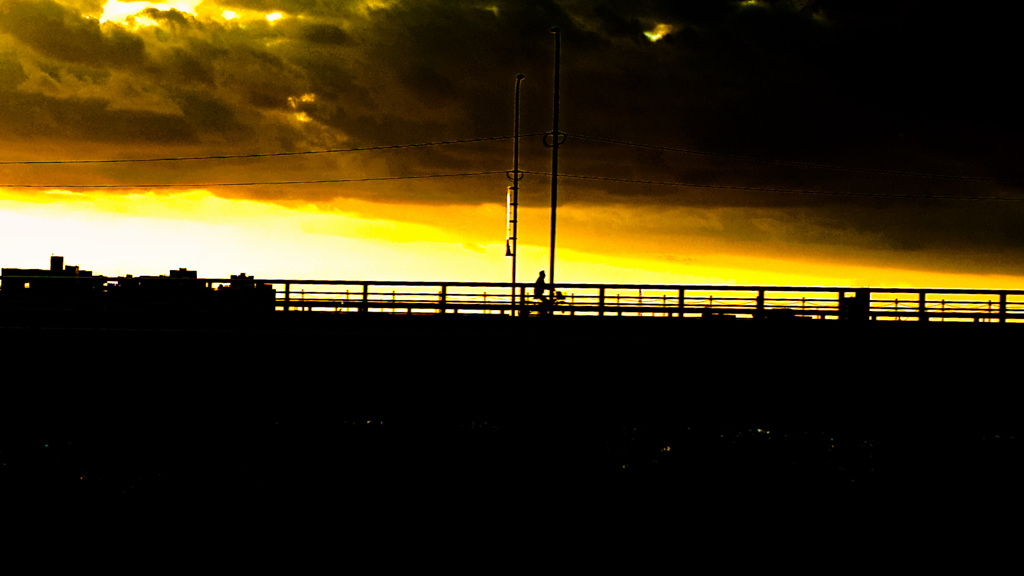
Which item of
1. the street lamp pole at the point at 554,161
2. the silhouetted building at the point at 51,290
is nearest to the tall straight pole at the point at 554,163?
the street lamp pole at the point at 554,161

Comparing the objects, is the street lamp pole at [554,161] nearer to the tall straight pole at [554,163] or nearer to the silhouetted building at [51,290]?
the tall straight pole at [554,163]

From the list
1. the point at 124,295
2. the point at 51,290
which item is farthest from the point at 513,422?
the point at 51,290

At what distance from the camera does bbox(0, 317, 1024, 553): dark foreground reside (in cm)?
1002

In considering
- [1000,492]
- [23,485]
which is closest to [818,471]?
[1000,492]

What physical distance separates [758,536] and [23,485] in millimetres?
7668

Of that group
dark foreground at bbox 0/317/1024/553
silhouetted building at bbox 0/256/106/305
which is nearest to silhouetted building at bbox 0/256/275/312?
silhouetted building at bbox 0/256/106/305

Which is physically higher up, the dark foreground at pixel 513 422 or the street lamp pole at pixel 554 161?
the street lamp pole at pixel 554 161

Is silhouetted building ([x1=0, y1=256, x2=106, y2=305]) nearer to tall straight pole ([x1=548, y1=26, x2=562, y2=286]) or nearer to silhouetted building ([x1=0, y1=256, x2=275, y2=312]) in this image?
silhouetted building ([x1=0, y1=256, x2=275, y2=312])

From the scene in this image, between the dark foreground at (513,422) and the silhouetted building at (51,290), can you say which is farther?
the silhouetted building at (51,290)

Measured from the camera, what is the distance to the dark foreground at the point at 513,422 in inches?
395

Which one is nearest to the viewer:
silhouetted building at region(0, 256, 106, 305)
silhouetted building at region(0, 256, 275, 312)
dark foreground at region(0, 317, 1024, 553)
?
dark foreground at region(0, 317, 1024, 553)

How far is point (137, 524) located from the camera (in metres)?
9.02

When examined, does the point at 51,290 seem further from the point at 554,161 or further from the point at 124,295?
the point at 554,161

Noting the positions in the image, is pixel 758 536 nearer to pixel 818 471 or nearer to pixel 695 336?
pixel 818 471
